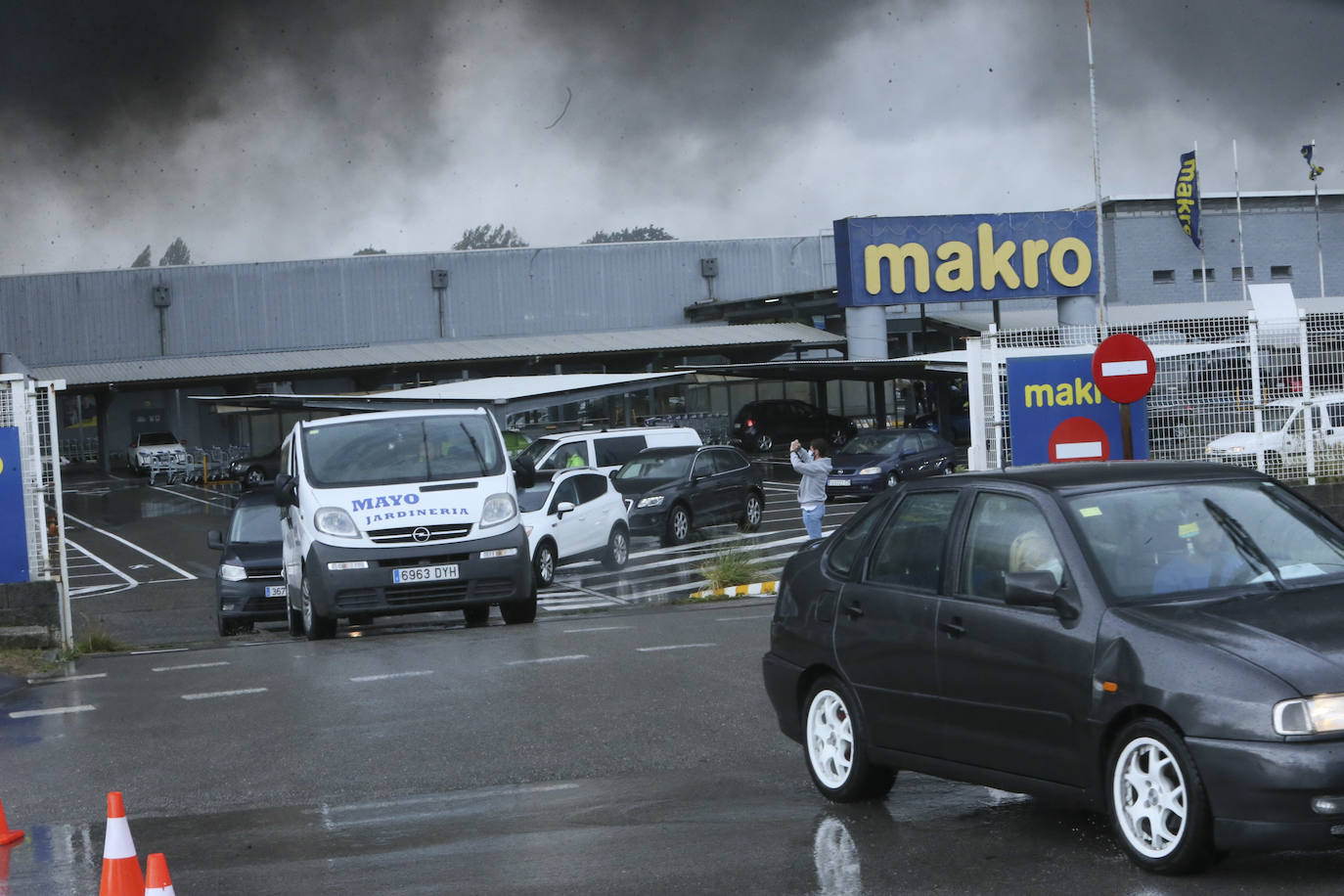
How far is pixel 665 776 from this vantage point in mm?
8039

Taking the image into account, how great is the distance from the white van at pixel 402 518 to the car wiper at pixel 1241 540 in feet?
31.5

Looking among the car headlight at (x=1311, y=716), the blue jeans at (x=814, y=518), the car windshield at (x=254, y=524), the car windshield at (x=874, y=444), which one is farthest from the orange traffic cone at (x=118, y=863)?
the car windshield at (x=874, y=444)

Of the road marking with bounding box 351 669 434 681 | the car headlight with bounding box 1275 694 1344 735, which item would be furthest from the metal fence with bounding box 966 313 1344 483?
the car headlight with bounding box 1275 694 1344 735

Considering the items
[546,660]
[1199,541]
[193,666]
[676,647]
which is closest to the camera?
[1199,541]

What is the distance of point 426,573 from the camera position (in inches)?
588

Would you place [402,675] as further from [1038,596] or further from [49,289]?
[49,289]

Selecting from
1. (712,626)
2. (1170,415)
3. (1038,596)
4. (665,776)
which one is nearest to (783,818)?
(665,776)

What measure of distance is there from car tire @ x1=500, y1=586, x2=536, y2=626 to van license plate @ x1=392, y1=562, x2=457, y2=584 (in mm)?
858

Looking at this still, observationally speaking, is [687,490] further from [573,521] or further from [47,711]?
[47,711]

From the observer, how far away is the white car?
867 inches

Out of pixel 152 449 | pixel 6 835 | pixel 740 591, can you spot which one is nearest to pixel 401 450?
pixel 740 591

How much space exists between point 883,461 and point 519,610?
18.6 metres

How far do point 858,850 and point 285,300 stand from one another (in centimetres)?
6381

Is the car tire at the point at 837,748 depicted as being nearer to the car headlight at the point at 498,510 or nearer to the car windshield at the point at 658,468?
the car headlight at the point at 498,510
